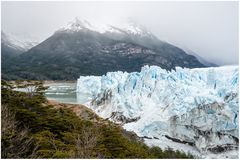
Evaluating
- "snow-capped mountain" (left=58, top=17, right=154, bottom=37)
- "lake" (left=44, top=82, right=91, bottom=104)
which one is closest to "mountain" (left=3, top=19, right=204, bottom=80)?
"snow-capped mountain" (left=58, top=17, right=154, bottom=37)

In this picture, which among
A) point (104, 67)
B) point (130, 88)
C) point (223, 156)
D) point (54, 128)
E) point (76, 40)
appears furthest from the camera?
point (76, 40)

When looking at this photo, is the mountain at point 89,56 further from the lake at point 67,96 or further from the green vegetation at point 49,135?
the green vegetation at point 49,135

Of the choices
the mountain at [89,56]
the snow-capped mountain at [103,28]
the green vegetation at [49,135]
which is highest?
the snow-capped mountain at [103,28]

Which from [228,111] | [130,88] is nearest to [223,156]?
[228,111]

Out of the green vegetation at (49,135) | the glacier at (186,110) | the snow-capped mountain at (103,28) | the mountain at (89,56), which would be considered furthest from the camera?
the snow-capped mountain at (103,28)

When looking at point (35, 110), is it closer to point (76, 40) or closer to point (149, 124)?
point (149, 124)

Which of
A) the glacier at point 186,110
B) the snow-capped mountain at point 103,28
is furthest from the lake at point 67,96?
the snow-capped mountain at point 103,28
